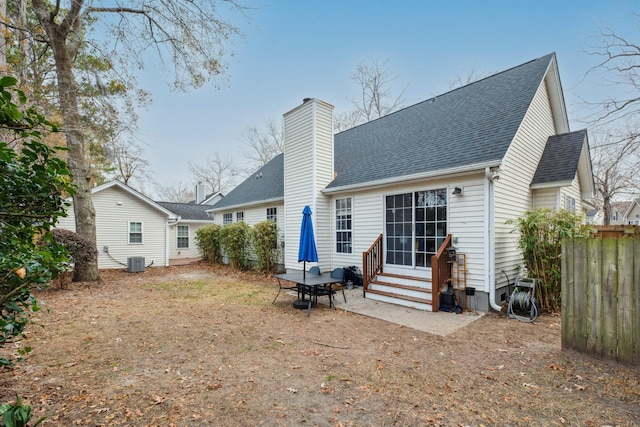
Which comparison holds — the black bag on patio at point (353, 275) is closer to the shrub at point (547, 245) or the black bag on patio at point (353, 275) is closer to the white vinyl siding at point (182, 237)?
the shrub at point (547, 245)

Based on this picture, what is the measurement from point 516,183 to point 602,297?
3995 millimetres

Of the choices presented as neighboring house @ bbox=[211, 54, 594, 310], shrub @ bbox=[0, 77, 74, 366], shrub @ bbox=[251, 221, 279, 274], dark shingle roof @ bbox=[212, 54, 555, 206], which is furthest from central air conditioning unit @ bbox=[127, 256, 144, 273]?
shrub @ bbox=[0, 77, 74, 366]

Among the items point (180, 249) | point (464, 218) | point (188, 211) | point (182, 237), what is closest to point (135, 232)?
point (180, 249)

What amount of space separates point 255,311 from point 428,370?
12.5 ft

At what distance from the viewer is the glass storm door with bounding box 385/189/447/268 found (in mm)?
7078

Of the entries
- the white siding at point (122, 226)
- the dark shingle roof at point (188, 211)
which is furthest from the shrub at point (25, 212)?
the dark shingle roof at point (188, 211)

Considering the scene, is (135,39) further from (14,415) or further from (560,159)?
(560,159)

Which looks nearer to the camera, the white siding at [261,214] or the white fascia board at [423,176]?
the white fascia board at [423,176]

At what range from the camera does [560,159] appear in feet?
26.1

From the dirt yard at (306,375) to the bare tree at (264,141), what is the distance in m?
22.7

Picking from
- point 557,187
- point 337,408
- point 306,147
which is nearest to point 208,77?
point 306,147

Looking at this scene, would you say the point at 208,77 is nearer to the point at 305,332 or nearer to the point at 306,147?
the point at 306,147

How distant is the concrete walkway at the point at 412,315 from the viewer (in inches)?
211

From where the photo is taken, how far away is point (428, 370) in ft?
12.1
